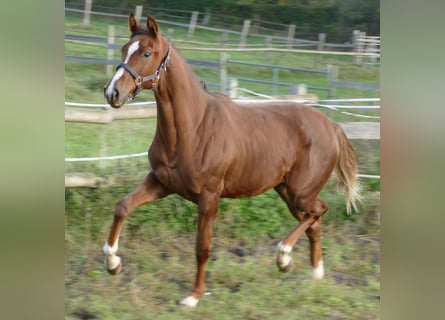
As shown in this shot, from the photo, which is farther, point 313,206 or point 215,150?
point 313,206

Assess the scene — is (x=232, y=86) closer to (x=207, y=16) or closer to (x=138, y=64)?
(x=207, y=16)

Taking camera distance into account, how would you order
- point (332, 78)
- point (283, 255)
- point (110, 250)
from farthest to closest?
point (332, 78) → point (283, 255) → point (110, 250)

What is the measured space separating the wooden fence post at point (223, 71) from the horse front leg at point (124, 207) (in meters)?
1.04

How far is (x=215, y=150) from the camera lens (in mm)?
3656

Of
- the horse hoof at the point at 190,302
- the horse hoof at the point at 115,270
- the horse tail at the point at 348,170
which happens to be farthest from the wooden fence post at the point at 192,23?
the horse hoof at the point at 190,302

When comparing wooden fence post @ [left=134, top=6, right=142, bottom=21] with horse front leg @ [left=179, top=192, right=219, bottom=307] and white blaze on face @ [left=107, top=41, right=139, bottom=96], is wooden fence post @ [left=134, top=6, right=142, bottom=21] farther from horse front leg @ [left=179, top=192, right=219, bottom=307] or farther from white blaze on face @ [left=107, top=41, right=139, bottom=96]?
horse front leg @ [left=179, top=192, right=219, bottom=307]

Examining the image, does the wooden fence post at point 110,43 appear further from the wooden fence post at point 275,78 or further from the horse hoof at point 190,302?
the horse hoof at point 190,302

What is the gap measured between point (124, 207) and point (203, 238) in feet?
1.78

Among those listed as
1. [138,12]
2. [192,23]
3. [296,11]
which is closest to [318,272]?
[296,11]

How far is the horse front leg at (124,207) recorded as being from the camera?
3607mm

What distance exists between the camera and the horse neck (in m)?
3.50

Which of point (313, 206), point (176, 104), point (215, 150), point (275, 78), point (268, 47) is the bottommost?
point (313, 206)

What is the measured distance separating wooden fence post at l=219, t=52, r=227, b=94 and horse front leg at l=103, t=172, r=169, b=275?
104 centimetres
